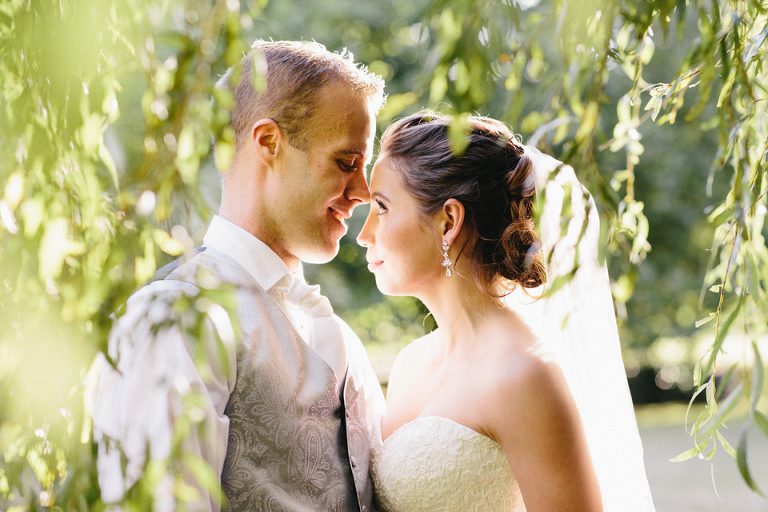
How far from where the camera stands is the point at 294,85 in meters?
2.13

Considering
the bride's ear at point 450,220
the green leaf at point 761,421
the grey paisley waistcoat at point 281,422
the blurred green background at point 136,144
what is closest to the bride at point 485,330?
the bride's ear at point 450,220

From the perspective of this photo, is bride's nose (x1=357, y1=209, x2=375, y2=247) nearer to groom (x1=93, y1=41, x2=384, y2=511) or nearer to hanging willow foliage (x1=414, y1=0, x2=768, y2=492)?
groom (x1=93, y1=41, x2=384, y2=511)

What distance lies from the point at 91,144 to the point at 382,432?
5.90 feet

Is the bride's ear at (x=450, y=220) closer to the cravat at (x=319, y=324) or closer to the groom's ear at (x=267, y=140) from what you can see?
the cravat at (x=319, y=324)

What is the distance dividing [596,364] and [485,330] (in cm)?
41

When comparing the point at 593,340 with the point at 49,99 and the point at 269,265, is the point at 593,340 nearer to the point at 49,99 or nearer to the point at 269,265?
the point at 269,265

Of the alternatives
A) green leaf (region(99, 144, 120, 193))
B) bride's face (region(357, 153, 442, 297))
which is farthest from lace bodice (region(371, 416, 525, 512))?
green leaf (region(99, 144, 120, 193))

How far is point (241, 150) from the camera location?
2.21 m

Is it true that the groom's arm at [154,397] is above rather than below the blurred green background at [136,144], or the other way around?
below

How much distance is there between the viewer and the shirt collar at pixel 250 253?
2.00 meters

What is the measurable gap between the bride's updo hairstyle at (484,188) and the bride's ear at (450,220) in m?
0.02

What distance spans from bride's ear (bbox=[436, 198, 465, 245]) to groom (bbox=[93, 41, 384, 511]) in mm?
299

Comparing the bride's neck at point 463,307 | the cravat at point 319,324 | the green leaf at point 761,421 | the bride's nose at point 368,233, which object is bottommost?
the bride's neck at point 463,307

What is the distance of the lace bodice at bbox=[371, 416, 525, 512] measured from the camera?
2.11 m
